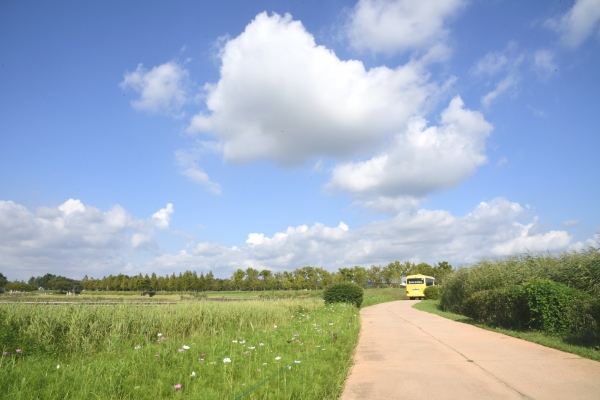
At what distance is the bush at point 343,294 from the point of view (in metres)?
23.4

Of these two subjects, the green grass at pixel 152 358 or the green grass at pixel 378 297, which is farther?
the green grass at pixel 378 297

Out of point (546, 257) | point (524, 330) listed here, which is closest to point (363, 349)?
point (524, 330)

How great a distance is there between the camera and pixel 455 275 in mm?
21844

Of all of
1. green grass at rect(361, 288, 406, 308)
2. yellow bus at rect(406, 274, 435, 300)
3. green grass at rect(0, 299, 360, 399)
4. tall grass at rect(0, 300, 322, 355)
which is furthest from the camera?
yellow bus at rect(406, 274, 435, 300)

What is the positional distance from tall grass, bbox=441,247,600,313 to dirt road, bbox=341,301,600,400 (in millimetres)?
3682

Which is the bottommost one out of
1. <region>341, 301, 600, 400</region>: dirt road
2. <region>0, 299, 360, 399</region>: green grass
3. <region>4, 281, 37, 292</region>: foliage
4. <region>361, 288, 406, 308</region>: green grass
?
<region>361, 288, 406, 308</region>: green grass

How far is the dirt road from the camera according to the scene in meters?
4.99

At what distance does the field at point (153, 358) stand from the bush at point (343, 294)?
12.7 meters

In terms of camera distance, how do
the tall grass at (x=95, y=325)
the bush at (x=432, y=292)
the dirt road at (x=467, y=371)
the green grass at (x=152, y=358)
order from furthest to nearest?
the bush at (x=432, y=292)
the tall grass at (x=95, y=325)
the dirt road at (x=467, y=371)
the green grass at (x=152, y=358)

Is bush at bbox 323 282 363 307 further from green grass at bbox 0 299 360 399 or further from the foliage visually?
the foliage

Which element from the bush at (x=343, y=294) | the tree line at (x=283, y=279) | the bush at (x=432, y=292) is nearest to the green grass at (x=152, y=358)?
the bush at (x=343, y=294)

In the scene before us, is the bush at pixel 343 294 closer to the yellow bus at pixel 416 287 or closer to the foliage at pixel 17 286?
the yellow bus at pixel 416 287

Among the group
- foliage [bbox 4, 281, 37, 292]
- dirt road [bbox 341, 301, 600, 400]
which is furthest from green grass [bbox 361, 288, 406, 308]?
foliage [bbox 4, 281, 37, 292]

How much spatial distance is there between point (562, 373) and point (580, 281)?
7.31m
